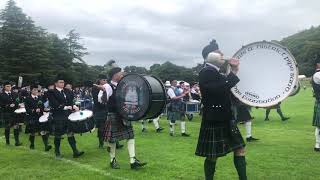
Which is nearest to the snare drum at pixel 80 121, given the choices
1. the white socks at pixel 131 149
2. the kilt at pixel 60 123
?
the kilt at pixel 60 123

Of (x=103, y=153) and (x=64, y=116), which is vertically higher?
(x=64, y=116)

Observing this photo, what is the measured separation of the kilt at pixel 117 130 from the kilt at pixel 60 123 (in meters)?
1.89

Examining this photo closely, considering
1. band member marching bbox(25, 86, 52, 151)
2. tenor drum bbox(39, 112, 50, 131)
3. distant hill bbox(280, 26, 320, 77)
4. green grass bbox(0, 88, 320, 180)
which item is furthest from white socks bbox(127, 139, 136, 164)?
distant hill bbox(280, 26, 320, 77)

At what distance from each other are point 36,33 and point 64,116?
140 ft

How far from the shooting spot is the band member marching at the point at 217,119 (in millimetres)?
6164

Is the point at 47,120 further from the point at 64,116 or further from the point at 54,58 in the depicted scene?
the point at 54,58

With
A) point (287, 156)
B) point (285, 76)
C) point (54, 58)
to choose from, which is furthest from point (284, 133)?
point (54, 58)

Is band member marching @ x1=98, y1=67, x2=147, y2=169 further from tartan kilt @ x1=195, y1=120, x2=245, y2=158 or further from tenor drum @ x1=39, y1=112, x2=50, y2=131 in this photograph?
tenor drum @ x1=39, y1=112, x2=50, y2=131

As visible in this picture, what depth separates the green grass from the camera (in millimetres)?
7863

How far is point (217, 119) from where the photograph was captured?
620 cm

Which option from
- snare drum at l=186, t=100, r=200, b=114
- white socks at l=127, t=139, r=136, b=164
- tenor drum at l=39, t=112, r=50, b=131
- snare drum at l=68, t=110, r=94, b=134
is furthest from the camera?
snare drum at l=186, t=100, r=200, b=114

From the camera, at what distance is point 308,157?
30.2ft

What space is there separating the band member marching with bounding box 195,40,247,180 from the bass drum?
4.32ft

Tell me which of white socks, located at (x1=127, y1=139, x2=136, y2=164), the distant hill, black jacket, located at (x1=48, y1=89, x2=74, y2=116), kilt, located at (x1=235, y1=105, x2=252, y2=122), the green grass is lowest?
the green grass
